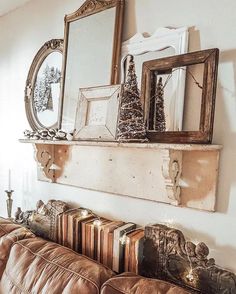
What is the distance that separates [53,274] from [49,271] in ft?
0.12

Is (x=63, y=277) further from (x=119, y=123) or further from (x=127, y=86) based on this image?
(x=127, y=86)

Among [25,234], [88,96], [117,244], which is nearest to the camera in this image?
[117,244]

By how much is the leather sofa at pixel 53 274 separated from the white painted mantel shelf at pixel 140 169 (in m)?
0.38

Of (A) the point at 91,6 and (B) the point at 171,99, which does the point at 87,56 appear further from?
(B) the point at 171,99

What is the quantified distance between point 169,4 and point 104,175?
94cm

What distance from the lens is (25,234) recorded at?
1680 millimetres

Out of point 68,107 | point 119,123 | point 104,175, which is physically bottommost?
point 104,175

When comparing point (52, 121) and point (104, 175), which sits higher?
point (52, 121)

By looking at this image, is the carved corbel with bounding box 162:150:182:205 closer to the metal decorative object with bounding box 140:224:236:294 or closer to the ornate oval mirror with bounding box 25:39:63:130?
the metal decorative object with bounding box 140:224:236:294

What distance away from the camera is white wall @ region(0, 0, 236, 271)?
46.9 inches

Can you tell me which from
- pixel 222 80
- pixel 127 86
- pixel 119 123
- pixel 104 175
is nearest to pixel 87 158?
pixel 104 175

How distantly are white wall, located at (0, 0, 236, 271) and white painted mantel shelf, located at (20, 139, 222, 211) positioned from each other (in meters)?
0.05

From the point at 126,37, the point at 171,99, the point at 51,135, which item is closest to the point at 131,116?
the point at 171,99

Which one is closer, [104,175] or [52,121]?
[104,175]
